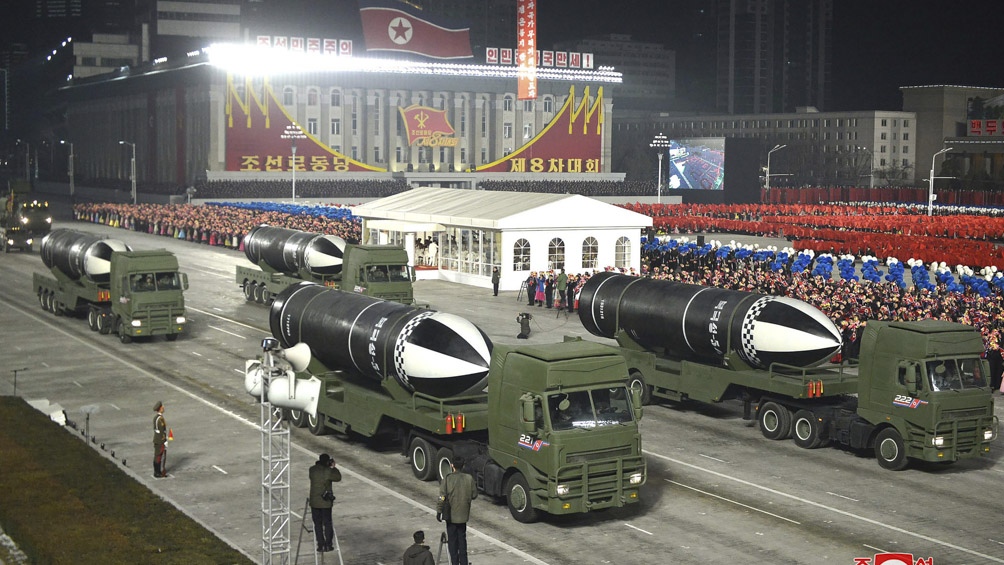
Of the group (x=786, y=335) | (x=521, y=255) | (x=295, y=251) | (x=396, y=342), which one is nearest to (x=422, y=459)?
(x=396, y=342)

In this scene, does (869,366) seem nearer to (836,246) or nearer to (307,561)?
(307,561)

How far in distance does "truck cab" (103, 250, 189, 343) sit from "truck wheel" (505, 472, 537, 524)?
2224cm

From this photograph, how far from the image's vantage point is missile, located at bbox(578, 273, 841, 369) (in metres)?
27.2

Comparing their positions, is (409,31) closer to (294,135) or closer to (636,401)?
(294,135)

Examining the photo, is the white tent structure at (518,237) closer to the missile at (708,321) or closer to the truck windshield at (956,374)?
the missile at (708,321)

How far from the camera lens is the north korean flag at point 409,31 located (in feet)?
456

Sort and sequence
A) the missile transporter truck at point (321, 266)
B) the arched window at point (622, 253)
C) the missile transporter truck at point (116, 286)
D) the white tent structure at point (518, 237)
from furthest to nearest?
Result: the arched window at point (622, 253) → the white tent structure at point (518, 237) → the missile transporter truck at point (321, 266) → the missile transporter truck at point (116, 286)

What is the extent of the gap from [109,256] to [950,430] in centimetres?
3057

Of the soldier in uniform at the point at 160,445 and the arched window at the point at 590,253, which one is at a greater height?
the arched window at the point at 590,253

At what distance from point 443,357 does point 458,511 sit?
216 inches

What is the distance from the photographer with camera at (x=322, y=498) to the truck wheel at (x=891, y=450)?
12033mm

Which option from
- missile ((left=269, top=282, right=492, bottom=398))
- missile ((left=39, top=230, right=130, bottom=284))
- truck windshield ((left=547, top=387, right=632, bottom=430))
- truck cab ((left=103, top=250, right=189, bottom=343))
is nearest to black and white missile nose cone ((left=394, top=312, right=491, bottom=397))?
missile ((left=269, top=282, right=492, bottom=398))

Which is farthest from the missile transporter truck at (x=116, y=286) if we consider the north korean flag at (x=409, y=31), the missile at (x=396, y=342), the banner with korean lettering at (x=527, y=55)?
the north korean flag at (x=409, y=31)

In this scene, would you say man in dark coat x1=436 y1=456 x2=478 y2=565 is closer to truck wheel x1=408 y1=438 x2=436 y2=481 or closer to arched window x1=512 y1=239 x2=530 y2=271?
truck wheel x1=408 y1=438 x2=436 y2=481
